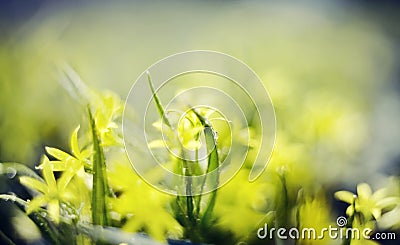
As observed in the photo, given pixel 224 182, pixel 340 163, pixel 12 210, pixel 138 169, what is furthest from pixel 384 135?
pixel 12 210

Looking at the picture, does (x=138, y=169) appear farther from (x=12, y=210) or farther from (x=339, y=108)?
(x=339, y=108)

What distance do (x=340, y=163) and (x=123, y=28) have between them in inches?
22.5

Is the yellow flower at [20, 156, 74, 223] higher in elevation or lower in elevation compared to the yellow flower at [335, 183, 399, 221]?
lower

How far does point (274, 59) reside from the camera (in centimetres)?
121

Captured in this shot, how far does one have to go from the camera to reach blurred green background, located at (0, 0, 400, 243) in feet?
3.98
